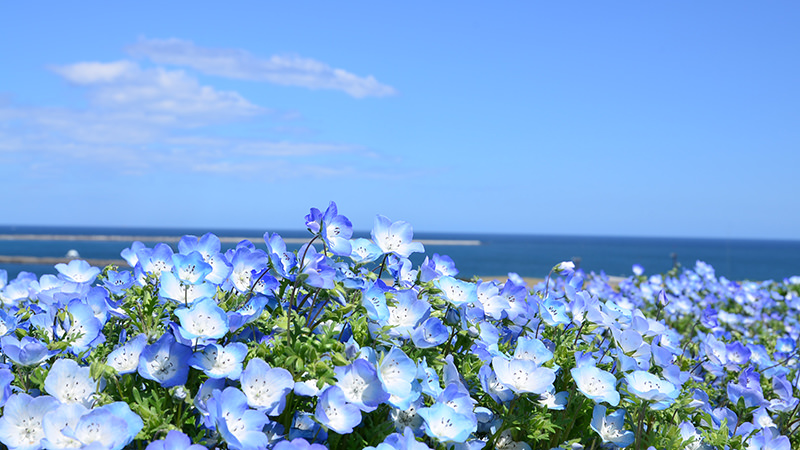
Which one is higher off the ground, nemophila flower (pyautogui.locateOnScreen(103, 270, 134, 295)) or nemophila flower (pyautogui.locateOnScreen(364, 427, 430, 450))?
nemophila flower (pyautogui.locateOnScreen(103, 270, 134, 295))

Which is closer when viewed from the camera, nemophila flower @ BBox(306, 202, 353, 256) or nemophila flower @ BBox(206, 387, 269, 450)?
nemophila flower @ BBox(206, 387, 269, 450)

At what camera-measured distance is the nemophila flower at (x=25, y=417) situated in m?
1.49

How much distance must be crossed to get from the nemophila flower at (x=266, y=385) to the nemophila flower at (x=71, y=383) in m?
0.40

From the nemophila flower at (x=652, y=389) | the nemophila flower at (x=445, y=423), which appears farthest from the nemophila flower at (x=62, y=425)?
the nemophila flower at (x=652, y=389)

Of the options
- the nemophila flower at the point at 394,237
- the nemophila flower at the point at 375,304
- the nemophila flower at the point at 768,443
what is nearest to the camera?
the nemophila flower at the point at 375,304

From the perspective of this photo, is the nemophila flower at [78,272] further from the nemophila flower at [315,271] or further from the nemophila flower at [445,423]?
the nemophila flower at [445,423]

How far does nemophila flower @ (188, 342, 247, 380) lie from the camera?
61.9 inches

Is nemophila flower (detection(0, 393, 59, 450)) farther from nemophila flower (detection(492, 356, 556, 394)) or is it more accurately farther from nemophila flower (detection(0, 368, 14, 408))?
nemophila flower (detection(492, 356, 556, 394))

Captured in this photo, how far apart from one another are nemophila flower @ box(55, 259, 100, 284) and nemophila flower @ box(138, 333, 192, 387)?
932 mm

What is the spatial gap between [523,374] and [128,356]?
42.3 inches

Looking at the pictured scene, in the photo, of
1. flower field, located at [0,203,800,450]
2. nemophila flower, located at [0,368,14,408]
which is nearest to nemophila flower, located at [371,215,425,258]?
flower field, located at [0,203,800,450]

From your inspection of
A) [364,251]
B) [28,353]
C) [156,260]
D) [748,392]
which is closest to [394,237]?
[364,251]

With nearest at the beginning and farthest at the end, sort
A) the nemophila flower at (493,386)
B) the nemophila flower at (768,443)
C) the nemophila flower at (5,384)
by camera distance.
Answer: the nemophila flower at (5,384) → the nemophila flower at (493,386) → the nemophila flower at (768,443)

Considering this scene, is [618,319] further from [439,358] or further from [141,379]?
[141,379]
